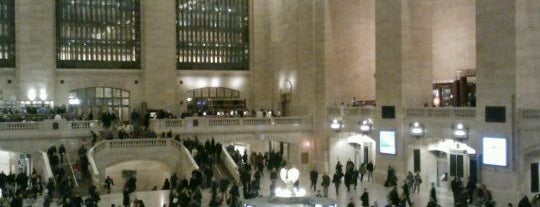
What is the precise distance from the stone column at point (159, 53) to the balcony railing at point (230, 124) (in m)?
7.47

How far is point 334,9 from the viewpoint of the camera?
39.0m

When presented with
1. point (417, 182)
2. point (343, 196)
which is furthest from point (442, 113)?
point (343, 196)

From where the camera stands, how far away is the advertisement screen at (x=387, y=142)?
32928mm

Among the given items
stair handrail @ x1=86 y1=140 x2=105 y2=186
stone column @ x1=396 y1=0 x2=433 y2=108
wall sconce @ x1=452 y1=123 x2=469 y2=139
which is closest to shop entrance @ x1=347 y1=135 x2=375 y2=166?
stone column @ x1=396 y1=0 x2=433 y2=108

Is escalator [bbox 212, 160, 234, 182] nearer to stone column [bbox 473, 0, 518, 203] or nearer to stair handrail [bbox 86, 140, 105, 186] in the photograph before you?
stair handrail [bbox 86, 140, 105, 186]

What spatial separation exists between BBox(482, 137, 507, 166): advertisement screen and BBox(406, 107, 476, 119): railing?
57.9 inches

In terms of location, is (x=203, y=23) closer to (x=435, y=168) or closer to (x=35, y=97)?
(x=35, y=97)

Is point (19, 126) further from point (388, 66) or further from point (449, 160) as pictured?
point (449, 160)


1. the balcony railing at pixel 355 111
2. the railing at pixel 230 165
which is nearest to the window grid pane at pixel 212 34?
the balcony railing at pixel 355 111

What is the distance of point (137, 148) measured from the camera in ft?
105

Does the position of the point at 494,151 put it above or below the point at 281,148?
above

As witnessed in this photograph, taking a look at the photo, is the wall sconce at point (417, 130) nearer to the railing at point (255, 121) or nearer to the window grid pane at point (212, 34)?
the railing at point (255, 121)

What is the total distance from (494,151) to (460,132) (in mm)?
1913

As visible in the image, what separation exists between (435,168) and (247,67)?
17896 millimetres
